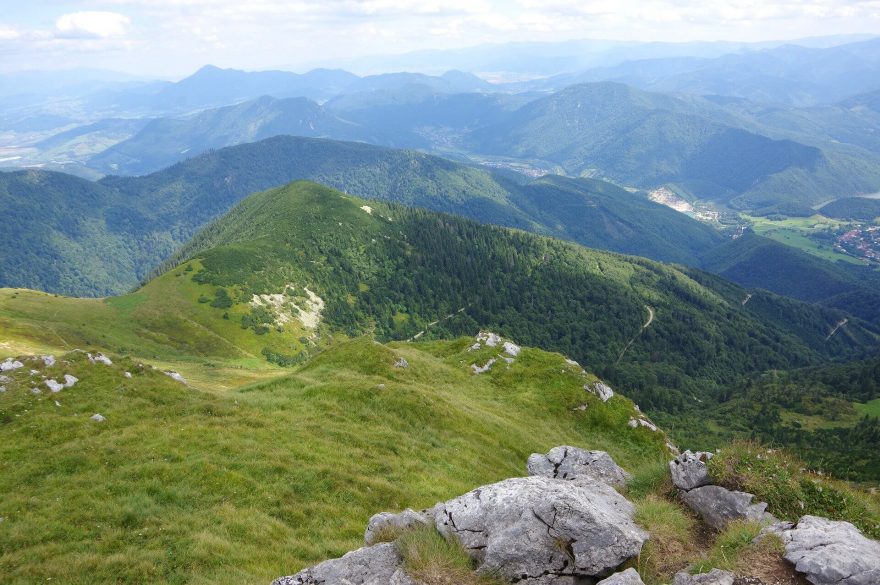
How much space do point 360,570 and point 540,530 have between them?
22.5ft

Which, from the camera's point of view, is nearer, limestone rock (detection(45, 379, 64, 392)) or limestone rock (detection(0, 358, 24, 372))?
limestone rock (detection(45, 379, 64, 392))

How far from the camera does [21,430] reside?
32625mm

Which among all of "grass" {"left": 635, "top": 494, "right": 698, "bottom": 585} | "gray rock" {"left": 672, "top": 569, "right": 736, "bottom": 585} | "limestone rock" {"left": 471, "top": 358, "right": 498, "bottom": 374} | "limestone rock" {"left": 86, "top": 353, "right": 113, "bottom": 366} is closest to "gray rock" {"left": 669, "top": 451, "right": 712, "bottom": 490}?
"grass" {"left": 635, "top": 494, "right": 698, "bottom": 585}

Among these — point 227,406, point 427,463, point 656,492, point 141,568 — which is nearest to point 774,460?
point 656,492

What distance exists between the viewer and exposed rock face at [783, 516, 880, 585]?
14.3 metres

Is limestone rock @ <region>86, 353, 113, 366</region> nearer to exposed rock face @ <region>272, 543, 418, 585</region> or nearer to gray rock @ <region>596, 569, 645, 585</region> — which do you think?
exposed rock face @ <region>272, 543, 418, 585</region>

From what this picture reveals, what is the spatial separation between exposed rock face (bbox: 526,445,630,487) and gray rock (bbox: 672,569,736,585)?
44.9 feet

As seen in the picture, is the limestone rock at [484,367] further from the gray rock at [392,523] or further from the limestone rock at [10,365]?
the gray rock at [392,523]

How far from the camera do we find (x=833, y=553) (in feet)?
49.1

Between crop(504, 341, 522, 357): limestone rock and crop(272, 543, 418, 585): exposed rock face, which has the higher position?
crop(272, 543, 418, 585): exposed rock face

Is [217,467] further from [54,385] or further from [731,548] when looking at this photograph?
[731,548]

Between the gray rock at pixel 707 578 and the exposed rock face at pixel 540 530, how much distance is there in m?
2.00

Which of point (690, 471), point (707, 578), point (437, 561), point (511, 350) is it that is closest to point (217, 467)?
point (437, 561)

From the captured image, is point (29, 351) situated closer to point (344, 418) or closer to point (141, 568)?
point (344, 418)
